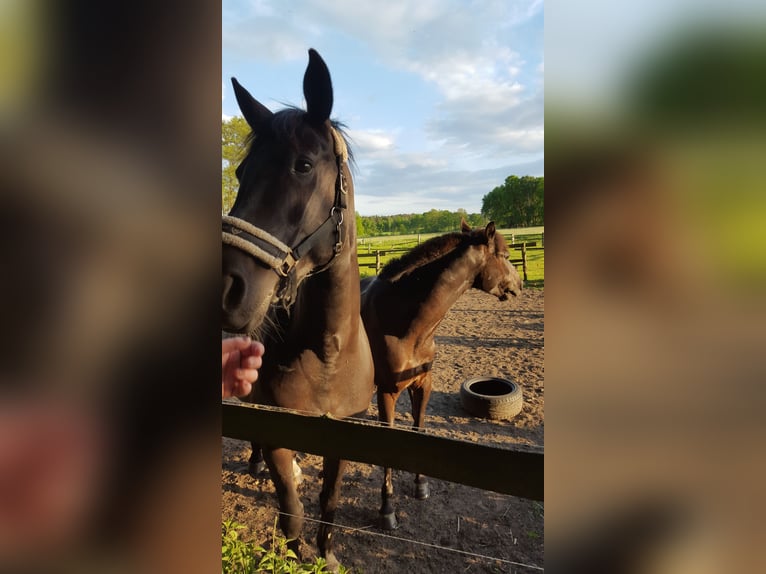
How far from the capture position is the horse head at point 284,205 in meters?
1.34

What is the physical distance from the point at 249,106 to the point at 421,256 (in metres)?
1.77

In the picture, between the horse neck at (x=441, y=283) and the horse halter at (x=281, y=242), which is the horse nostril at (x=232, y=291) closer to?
the horse halter at (x=281, y=242)

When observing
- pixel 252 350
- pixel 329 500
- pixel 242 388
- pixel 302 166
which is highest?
pixel 302 166

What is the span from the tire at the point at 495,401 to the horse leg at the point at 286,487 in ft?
7.52


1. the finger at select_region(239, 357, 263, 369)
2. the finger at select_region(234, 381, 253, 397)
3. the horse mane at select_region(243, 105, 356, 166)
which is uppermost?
the horse mane at select_region(243, 105, 356, 166)

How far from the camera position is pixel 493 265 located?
3494 mm

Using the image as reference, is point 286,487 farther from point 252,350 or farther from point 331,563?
point 252,350

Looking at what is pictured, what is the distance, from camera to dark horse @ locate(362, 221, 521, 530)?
292cm

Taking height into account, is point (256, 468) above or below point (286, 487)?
below

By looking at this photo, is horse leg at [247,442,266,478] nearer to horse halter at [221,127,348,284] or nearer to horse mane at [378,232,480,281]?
horse mane at [378,232,480,281]
